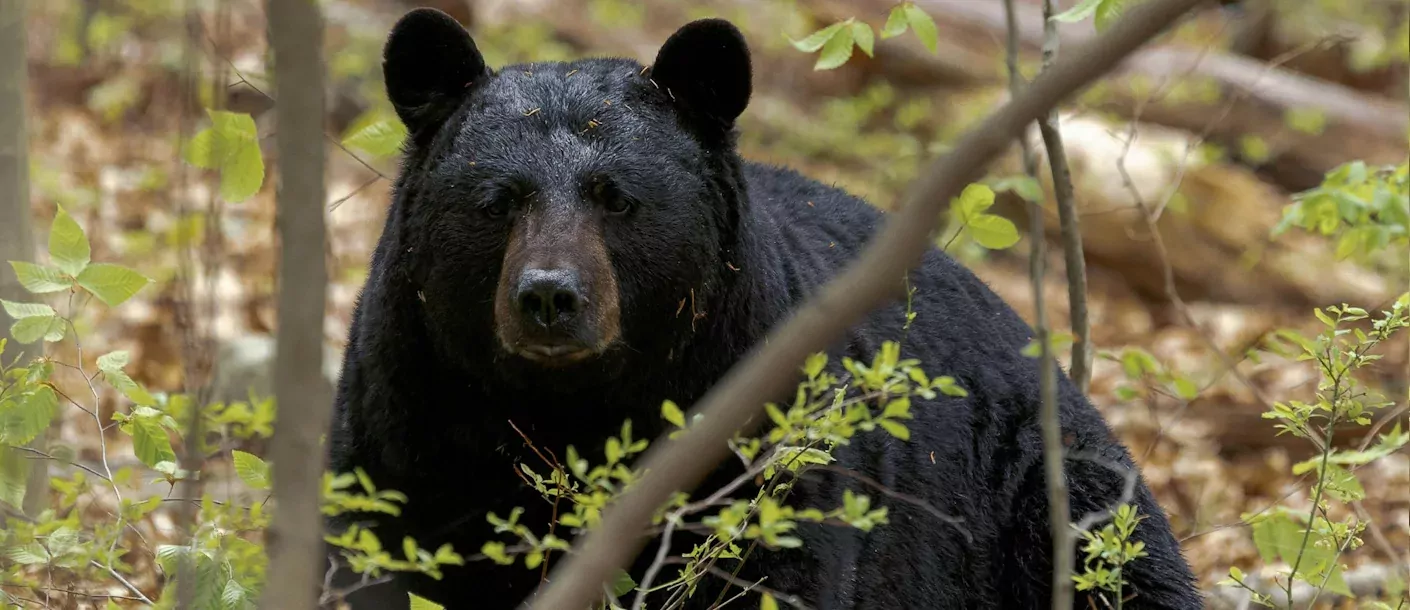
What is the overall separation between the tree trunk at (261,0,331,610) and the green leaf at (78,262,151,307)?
1.50 meters

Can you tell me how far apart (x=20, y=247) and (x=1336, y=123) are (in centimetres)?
1100

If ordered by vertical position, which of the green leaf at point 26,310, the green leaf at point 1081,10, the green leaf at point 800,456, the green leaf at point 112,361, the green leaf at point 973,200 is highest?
the green leaf at point 1081,10

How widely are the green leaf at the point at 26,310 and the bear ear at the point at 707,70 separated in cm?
196

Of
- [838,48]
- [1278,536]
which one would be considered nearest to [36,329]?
[838,48]

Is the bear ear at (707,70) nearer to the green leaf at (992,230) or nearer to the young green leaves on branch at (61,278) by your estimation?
the green leaf at (992,230)

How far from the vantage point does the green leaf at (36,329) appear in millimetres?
3457

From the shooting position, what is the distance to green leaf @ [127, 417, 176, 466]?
3.40 metres

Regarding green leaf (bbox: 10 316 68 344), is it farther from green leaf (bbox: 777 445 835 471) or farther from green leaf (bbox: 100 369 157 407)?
green leaf (bbox: 777 445 835 471)

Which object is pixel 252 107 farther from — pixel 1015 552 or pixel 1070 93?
pixel 1070 93

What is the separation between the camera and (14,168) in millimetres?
5086

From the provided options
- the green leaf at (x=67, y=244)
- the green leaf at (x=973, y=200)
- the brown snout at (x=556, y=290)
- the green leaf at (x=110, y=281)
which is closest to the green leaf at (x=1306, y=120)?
the green leaf at (x=973, y=200)

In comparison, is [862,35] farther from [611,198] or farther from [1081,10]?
[611,198]

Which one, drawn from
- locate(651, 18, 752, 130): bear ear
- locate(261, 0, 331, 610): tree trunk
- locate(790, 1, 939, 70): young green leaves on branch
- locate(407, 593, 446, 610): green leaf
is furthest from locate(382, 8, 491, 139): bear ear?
locate(261, 0, 331, 610): tree trunk

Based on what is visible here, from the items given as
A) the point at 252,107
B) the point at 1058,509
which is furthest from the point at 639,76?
the point at 252,107
